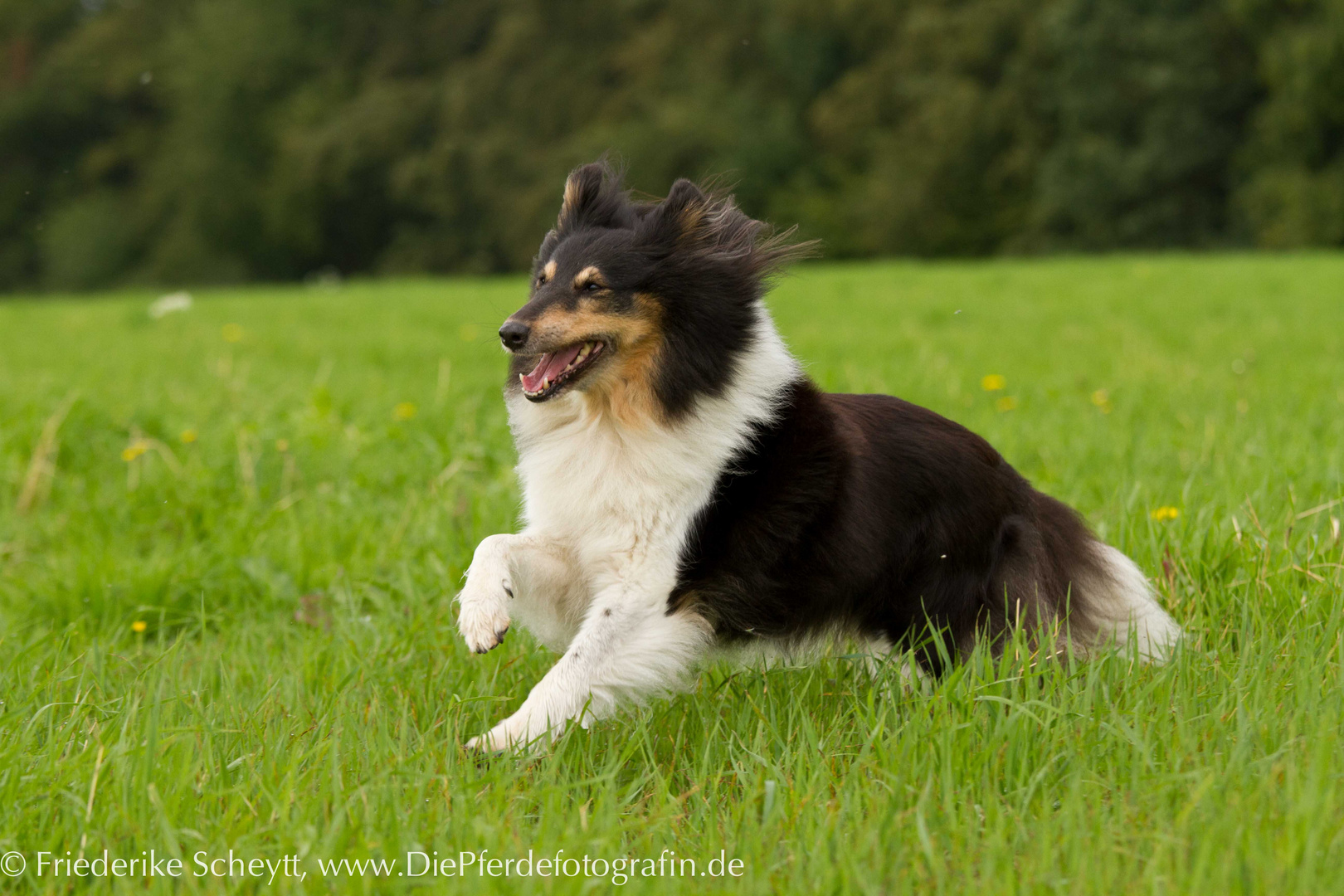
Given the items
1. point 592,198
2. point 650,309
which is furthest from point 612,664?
point 592,198

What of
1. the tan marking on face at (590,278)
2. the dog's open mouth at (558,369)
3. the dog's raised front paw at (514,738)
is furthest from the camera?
the tan marking on face at (590,278)

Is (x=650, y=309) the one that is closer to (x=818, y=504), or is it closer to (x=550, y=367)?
(x=550, y=367)

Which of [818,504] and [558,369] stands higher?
[558,369]

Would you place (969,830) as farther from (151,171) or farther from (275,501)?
(151,171)

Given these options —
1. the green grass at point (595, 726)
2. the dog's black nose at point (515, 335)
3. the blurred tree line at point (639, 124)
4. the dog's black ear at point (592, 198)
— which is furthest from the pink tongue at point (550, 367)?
the blurred tree line at point (639, 124)

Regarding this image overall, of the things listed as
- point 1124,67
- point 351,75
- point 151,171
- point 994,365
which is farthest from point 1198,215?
point 151,171

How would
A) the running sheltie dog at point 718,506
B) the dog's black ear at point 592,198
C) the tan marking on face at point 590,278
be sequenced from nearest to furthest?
the running sheltie dog at point 718,506 < the tan marking on face at point 590,278 < the dog's black ear at point 592,198

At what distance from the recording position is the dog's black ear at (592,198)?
346 cm

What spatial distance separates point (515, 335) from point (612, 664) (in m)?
0.86

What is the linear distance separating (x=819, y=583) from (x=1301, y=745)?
1.11 metres

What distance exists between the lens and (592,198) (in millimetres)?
3479

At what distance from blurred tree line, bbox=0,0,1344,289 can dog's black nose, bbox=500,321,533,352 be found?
2965 cm

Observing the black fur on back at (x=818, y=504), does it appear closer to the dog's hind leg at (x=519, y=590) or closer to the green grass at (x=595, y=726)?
the green grass at (x=595, y=726)

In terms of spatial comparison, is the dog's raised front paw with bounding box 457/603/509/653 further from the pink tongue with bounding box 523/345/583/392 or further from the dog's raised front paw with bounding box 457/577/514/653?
the pink tongue with bounding box 523/345/583/392
